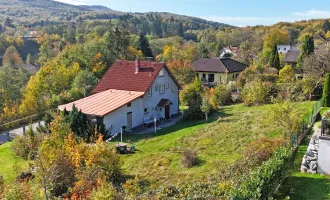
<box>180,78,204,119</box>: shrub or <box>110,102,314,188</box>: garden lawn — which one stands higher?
<box>180,78,204,119</box>: shrub

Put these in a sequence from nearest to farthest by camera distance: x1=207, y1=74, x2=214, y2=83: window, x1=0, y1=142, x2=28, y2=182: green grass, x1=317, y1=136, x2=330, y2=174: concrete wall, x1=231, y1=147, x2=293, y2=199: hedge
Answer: x1=231, y1=147, x2=293, y2=199: hedge → x1=317, y1=136, x2=330, y2=174: concrete wall → x1=0, y1=142, x2=28, y2=182: green grass → x1=207, y1=74, x2=214, y2=83: window

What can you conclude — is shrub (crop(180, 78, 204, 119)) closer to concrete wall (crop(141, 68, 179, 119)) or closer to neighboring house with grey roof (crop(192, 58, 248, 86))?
concrete wall (crop(141, 68, 179, 119))

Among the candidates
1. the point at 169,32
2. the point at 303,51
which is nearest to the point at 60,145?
the point at 303,51

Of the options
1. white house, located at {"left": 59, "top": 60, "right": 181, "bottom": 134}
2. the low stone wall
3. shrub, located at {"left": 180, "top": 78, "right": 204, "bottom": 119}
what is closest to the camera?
the low stone wall

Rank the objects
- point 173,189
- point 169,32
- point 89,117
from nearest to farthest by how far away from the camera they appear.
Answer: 1. point 173,189
2. point 89,117
3. point 169,32

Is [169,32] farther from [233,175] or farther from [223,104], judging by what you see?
[233,175]

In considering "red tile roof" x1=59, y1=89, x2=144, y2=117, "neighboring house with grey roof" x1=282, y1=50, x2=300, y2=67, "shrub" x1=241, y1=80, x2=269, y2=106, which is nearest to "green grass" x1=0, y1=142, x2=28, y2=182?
"red tile roof" x1=59, y1=89, x2=144, y2=117
